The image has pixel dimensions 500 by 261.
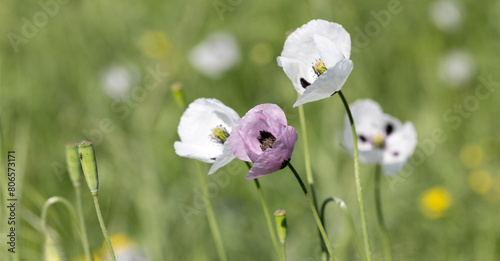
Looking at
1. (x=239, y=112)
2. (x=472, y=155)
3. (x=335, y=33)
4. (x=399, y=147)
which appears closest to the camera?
(x=335, y=33)

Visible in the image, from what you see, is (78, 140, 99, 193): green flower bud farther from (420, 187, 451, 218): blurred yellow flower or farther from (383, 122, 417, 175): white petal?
(420, 187, 451, 218): blurred yellow flower

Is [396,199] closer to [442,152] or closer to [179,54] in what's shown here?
[442,152]

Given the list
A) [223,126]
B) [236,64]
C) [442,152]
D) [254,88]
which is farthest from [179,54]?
[223,126]

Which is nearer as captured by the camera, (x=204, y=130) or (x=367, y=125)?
(x=204, y=130)

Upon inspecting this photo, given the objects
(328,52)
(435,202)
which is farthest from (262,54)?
(328,52)

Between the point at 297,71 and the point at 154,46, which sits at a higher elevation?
the point at 154,46

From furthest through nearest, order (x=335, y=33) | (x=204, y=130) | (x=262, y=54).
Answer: (x=262, y=54) → (x=204, y=130) → (x=335, y=33)

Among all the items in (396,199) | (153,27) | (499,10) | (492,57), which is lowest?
(396,199)

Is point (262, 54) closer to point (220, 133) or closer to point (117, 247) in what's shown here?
point (117, 247)
